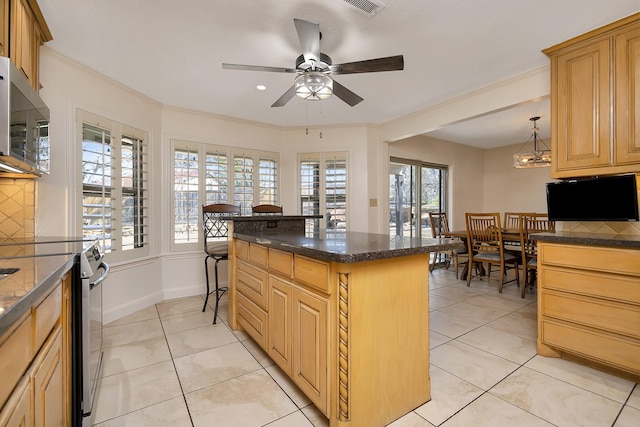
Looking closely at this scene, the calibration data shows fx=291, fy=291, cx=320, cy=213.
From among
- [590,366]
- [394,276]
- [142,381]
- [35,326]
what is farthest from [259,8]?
[590,366]

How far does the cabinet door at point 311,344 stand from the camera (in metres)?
1.43

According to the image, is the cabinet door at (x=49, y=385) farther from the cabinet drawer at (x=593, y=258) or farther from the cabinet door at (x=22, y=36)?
the cabinet drawer at (x=593, y=258)

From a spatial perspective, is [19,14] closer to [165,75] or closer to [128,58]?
[128,58]

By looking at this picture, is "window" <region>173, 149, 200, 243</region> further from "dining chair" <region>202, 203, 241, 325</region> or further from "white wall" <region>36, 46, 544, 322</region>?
"dining chair" <region>202, 203, 241, 325</region>

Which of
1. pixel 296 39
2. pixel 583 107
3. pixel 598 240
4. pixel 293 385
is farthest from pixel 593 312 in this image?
pixel 296 39

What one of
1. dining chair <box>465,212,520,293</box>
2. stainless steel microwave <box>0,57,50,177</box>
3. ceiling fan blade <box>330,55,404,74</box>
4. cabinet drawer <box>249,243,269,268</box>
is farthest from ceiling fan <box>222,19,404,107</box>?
dining chair <box>465,212,520,293</box>

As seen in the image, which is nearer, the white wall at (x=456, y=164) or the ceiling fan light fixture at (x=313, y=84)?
the ceiling fan light fixture at (x=313, y=84)

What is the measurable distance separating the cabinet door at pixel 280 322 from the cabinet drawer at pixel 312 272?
0.16m

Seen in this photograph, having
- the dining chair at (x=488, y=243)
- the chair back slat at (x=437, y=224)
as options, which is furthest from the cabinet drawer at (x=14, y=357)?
the chair back slat at (x=437, y=224)

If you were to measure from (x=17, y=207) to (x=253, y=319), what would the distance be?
78.8 inches

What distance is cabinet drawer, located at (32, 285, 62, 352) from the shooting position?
2.94 feet

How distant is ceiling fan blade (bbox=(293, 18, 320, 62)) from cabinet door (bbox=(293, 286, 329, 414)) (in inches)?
59.1

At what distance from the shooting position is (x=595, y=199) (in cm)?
224

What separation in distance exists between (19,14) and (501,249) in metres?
4.86
